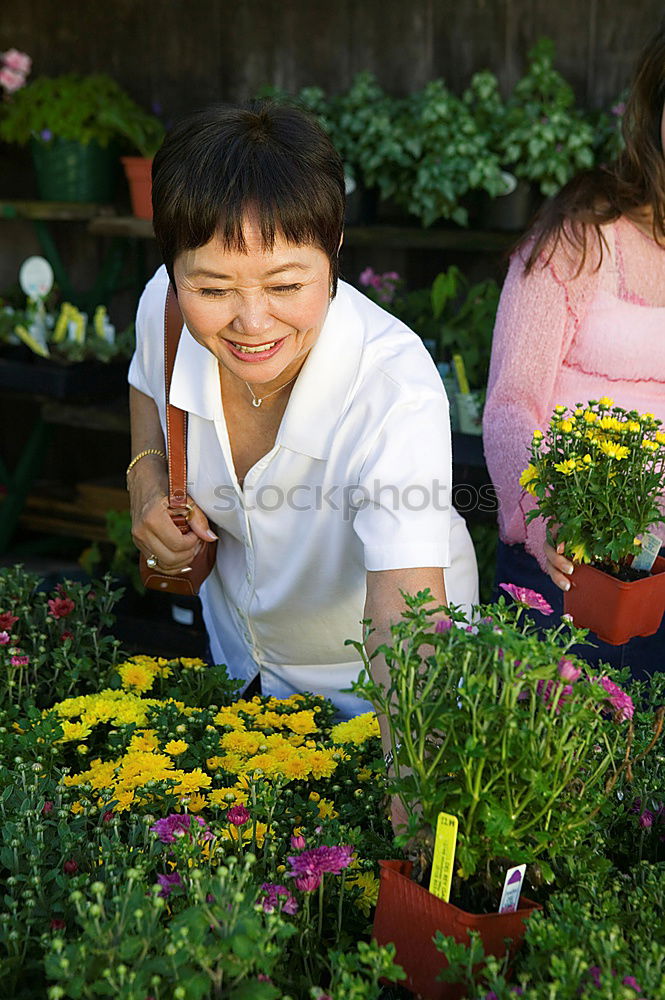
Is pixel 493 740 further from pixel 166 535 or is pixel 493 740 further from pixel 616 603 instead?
pixel 166 535

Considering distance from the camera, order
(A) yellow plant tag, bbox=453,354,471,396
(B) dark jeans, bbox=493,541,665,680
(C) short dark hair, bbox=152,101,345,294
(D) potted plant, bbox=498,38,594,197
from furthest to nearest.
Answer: (D) potted plant, bbox=498,38,594,197, (A) yellow plant tag, bbox=453,354,471,396, (B) dark jeans, bbox=493,541,665,680, (C) short dark hair, bbox=152,101,345,294

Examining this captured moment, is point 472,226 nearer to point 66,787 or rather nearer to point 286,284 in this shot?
point 286,284

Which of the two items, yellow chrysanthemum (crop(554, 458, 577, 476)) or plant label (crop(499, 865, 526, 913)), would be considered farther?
yellow chrysanthemum (crop(554, 458, 577, 476))

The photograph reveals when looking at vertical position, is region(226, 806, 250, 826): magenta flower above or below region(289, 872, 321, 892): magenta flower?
below

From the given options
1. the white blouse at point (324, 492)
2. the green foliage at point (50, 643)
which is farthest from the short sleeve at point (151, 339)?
the green foliage at point (50, 643)

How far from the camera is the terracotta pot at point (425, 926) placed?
1004 mm

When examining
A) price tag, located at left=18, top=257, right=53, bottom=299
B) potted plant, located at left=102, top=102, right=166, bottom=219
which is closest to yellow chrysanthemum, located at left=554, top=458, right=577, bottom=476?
potted plant, located at left=102, top=102, right=166, bottom=219

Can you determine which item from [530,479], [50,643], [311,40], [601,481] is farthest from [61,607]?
[311,40]

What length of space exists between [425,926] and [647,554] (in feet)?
2.35

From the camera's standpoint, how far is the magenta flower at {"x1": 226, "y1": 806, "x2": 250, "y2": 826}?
1.18 m

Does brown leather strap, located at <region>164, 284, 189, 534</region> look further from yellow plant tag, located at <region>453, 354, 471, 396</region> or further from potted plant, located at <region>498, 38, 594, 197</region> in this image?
potted plant, located at <region>498, 38, 594, 197</region>

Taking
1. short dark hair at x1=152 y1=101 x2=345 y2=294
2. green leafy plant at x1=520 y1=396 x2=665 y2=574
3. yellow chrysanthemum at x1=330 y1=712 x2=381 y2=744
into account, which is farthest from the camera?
yellow chrysanthemum at x1=330 y1=712 x2=381 y2=744

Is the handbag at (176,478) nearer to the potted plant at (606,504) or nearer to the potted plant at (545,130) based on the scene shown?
the potted plant at (606,504)

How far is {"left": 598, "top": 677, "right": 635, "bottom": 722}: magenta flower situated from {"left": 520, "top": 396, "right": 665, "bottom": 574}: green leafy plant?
1.19ft
